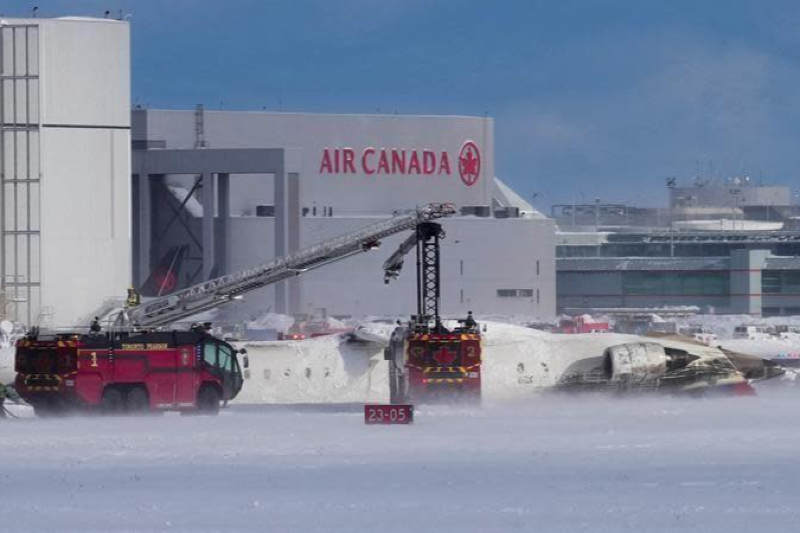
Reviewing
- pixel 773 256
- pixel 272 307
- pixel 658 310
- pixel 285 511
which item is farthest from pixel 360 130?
pixel 285 511

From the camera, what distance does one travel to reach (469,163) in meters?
133

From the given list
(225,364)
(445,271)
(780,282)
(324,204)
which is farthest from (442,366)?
(780,282)

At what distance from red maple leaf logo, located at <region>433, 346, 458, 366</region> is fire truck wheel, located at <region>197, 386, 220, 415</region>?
21.1 feet

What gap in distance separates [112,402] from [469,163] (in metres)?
82.7

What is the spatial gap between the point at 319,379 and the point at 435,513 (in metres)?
31.1

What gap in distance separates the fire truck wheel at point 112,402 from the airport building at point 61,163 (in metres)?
39.5

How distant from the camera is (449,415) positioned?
49844 millimetres

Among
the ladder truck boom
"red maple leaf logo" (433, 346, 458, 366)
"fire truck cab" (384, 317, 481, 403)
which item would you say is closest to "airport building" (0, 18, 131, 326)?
the ladder truck boom

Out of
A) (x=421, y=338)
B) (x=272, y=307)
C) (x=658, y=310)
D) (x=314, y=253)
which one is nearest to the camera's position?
(x=421, y=338)

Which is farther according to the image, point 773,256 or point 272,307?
point 773,256

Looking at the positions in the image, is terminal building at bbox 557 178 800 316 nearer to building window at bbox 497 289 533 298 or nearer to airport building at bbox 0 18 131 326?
building window at bbox 497 289 533 298

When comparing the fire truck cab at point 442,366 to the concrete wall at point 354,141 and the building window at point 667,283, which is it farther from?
the building window at point 667,283

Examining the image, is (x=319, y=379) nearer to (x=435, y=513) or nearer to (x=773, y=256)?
(x=435, y=513)

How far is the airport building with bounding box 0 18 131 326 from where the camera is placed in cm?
9194
